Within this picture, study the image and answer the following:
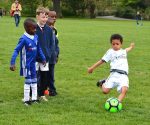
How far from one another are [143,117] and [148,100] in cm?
141

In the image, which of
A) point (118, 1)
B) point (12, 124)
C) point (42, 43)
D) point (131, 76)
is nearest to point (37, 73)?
point (42, 43)

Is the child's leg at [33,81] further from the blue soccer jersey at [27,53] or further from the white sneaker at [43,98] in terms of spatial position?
the white sneaker at [43,98]

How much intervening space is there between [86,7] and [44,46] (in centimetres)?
6204

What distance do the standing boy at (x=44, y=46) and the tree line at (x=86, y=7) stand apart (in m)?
53.7

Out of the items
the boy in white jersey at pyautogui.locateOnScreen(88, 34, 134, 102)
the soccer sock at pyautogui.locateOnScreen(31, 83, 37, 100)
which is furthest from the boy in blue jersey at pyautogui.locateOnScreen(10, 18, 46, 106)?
the boy in white jersey at pyautogui.locateOnScreen(88, 34, 134, 102)

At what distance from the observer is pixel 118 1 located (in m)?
77.5

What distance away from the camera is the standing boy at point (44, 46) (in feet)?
27.4

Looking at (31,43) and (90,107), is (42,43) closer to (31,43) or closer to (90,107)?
(31,43)

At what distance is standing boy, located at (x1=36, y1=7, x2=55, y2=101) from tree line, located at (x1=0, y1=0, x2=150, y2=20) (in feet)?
176

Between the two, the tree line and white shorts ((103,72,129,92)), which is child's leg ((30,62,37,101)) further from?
the tree line

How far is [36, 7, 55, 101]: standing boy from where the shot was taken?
836 cm

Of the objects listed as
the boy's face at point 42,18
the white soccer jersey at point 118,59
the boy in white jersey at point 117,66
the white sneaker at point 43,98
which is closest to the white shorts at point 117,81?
the boy in white jersey at point 117,66

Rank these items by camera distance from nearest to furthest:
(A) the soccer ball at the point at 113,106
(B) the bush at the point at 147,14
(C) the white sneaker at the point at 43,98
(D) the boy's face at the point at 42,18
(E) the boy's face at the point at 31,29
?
(A) the soccer ball at the point at 113,106 → (E) the boy's face at the point at 31,29 → (D) the boy's face at the point at 42,18 → (C) the white sneaker at the point at 43,98 → (B) the bush at the point at 147,14

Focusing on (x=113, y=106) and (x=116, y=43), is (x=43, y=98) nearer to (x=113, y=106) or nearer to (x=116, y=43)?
(x=113, y=106)
